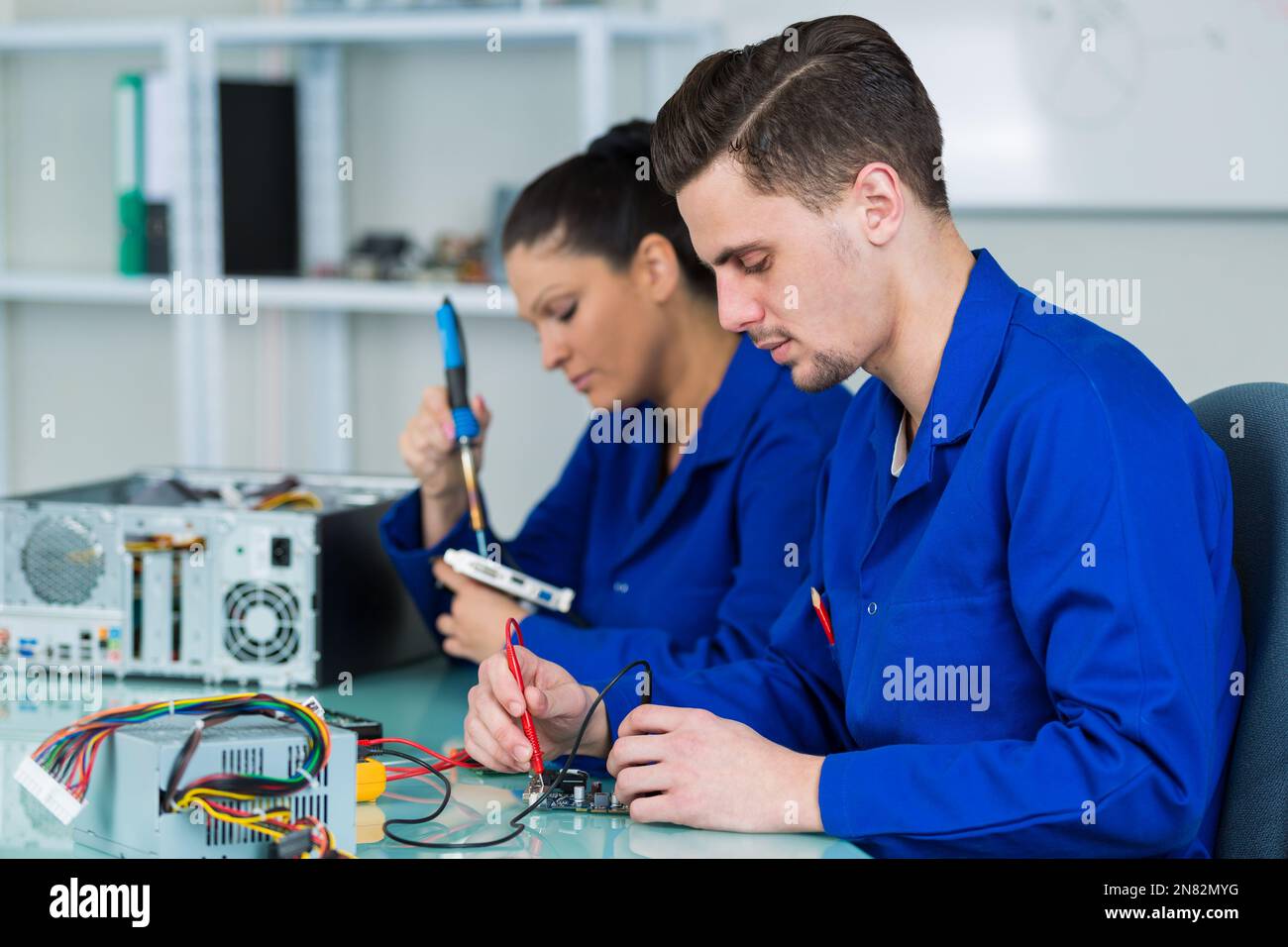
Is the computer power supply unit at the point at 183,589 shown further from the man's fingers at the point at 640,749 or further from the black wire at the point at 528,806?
the man's fingers at the point at 640,749

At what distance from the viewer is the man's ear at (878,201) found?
3.56 feet

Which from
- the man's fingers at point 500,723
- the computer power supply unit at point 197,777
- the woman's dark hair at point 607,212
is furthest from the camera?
the woman's dark hair at point 607,212

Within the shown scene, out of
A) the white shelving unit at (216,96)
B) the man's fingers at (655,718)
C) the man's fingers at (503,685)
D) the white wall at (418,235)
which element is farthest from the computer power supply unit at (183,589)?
the white wall at (418,235)

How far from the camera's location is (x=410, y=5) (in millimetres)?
2398

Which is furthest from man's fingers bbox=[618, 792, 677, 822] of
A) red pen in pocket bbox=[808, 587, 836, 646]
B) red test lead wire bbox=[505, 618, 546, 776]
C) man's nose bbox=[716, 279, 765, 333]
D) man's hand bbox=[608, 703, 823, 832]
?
man's nose bbox=[716, 279, 765, 333]

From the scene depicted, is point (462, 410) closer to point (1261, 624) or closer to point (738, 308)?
point (738, 308)

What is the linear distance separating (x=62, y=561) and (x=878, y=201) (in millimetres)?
938

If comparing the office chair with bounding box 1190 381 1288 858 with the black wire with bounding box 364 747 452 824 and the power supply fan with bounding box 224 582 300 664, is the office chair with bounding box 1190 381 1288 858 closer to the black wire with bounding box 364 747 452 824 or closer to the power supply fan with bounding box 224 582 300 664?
the black wire with bounding box 364 747 452 824

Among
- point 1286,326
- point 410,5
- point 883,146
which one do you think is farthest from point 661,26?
point 883,146

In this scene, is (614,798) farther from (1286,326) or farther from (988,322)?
(1286,326)

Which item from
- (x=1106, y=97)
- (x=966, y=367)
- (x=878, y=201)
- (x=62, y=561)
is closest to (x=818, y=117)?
(x=878, y=201)

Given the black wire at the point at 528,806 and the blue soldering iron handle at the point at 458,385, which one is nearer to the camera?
the black wire at the point at 528,806

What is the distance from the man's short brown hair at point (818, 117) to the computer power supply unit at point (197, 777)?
52cm

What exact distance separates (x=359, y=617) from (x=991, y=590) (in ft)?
2.48
